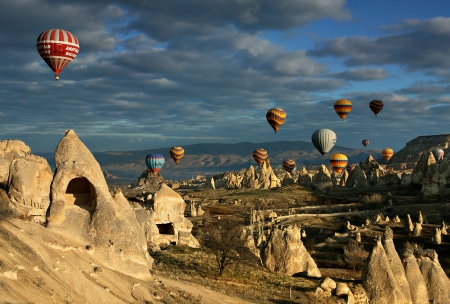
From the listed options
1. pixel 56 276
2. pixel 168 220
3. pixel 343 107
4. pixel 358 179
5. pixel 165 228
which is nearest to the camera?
pixel 56 276

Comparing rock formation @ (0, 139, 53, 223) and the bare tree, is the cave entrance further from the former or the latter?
rock formation @ (0, 139, 53, 223)

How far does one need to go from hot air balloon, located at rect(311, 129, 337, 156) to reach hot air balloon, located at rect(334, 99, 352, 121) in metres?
3.64

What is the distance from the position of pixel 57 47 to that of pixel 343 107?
60.5 m

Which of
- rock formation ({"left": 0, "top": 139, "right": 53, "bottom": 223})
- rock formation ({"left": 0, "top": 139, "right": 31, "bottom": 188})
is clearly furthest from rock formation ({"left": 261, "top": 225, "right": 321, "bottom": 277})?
rock formation ({"left": 0, "top": 139, "right": 31, "bottom": 188})

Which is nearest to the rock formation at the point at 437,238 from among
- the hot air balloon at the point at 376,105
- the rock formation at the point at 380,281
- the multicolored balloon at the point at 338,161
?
the rock formation at the point at 380,281

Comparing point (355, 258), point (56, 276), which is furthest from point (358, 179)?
point (56, 276)

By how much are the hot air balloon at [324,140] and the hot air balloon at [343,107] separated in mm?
3640

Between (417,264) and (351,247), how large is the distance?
1855cm

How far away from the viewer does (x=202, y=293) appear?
17.4 meters

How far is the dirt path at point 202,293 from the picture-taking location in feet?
54.7

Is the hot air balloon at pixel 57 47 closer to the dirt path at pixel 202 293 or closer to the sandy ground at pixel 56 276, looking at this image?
the dirt path at pixel 202 293

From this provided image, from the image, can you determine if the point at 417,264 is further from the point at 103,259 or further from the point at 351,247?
the point at 351,247

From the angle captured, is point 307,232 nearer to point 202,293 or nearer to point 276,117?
point 276,117

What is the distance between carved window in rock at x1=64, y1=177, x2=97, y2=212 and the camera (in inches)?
627
